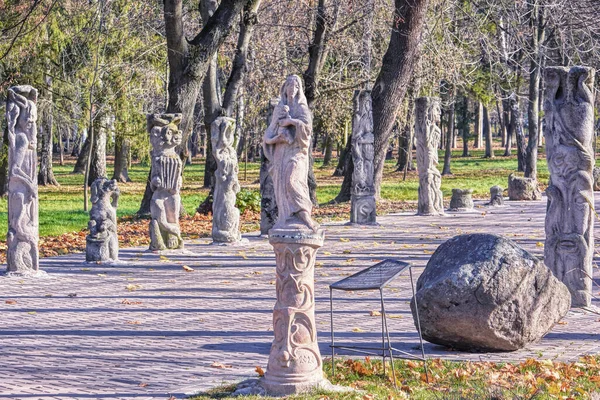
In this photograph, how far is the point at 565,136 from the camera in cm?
1257

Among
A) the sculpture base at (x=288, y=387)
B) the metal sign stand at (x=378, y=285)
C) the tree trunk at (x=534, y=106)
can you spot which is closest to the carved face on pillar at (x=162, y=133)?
the metal sign stand at (x=378, y=285)

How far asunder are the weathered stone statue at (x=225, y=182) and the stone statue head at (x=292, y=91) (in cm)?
1034

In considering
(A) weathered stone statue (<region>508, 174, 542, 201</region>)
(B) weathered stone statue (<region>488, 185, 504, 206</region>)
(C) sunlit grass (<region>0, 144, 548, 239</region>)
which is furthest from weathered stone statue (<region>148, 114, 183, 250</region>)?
(A) weathered stone statue (<region>508, 174, 542, 201</region>)

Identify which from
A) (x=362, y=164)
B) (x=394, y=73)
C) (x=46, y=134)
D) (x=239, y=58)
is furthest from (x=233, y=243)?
(x=46, y=134)

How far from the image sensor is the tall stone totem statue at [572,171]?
41.1 ft

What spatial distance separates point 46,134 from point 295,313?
31.7 m

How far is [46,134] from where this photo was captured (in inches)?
1516

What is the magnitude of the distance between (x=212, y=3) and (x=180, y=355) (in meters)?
19.1

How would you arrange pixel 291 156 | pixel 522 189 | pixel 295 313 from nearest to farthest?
pixel 295 313 → pixel 291 156 → pixel 522 189

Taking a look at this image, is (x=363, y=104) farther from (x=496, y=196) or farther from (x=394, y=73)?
(x=496, y=196)

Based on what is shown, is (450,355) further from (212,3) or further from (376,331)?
(212,3)

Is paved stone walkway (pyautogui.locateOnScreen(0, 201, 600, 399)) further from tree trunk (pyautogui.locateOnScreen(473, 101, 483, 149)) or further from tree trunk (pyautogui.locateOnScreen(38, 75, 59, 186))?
tree trunk (pyautogui.locateOnScreen(473, 101, 483, 149))

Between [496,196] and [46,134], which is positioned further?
[46,134]

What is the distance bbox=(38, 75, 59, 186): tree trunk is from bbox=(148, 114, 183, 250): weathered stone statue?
42.6 feet
